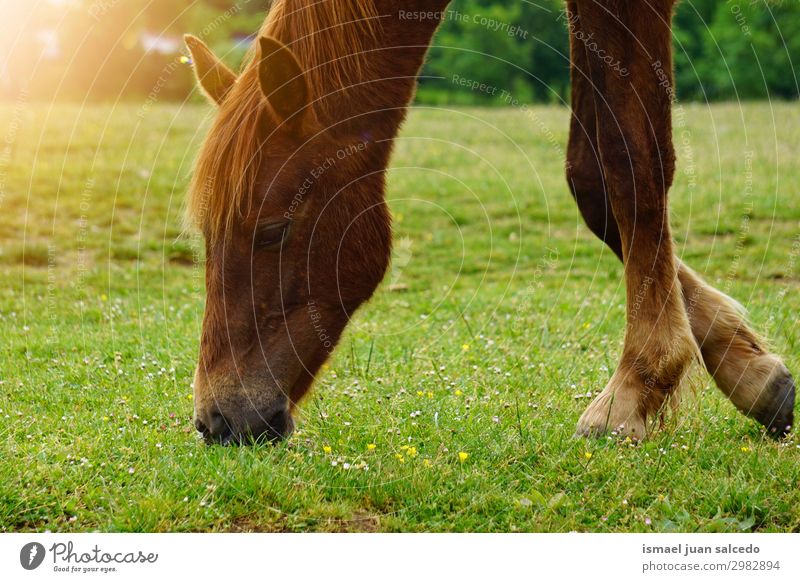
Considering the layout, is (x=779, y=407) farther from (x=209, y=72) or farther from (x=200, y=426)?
(x=209, y=72)

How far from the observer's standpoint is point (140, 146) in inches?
518

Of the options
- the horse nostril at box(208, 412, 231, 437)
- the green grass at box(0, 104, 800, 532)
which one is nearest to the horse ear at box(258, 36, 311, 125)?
the green grass at box(0, 104, 800, 532)

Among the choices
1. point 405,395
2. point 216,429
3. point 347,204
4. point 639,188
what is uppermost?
point 639,188

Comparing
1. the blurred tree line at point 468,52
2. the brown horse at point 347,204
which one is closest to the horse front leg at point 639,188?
the brown horse at point 347,204

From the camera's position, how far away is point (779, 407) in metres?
4.17

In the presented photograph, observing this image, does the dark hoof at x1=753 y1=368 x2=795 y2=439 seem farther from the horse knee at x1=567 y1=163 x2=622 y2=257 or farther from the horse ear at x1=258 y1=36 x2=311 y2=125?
the horse ear at x1=258 y1=36 x2=311 y2=125

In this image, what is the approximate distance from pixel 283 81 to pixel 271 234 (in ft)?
2.20

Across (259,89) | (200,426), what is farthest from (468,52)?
(200,426)

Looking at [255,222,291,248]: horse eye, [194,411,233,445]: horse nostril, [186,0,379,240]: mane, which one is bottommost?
[194,411,233,445]: horse nostril

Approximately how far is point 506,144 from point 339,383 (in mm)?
10612

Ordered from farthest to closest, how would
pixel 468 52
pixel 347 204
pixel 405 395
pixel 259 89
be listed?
pixel 468 52, pixel 405 395, pixel 347 204, pixel 259 89

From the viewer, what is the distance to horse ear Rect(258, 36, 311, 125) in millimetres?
3498
